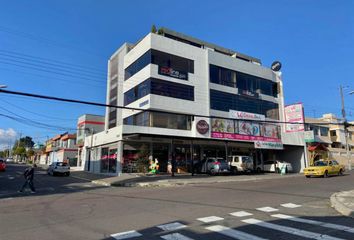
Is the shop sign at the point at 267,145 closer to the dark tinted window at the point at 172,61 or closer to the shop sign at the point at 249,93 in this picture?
the shop sign at the point at 249,93

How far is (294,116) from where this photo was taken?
41.3 meters

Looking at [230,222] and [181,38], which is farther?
[181,38]

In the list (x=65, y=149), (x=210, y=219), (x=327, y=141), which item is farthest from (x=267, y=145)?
(x=65, y=149)

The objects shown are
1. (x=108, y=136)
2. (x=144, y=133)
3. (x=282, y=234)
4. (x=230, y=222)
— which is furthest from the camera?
(x=108, y=136)

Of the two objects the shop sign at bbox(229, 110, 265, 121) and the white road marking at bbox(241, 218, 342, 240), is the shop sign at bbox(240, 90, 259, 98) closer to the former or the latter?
the shop sign at bbox(229, 110, 265, 121)

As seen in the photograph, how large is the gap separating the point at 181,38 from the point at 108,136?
56.1ft

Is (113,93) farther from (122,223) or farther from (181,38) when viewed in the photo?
(122,223)

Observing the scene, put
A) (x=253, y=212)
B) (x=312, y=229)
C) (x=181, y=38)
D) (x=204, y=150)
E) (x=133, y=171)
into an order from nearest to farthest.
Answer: (x=312, y=229)
(x=253, y=212)
(x=133, y=171)
(x=204, y=150)
(x=181, y=38)

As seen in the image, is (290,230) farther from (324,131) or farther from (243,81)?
(324,131)

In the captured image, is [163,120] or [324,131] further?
[324,131]

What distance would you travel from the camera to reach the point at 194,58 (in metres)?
35.9

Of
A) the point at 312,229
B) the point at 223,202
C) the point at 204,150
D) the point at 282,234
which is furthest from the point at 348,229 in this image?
the point at 204,150

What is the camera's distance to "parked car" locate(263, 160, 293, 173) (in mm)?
38191

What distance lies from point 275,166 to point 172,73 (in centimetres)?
1806
